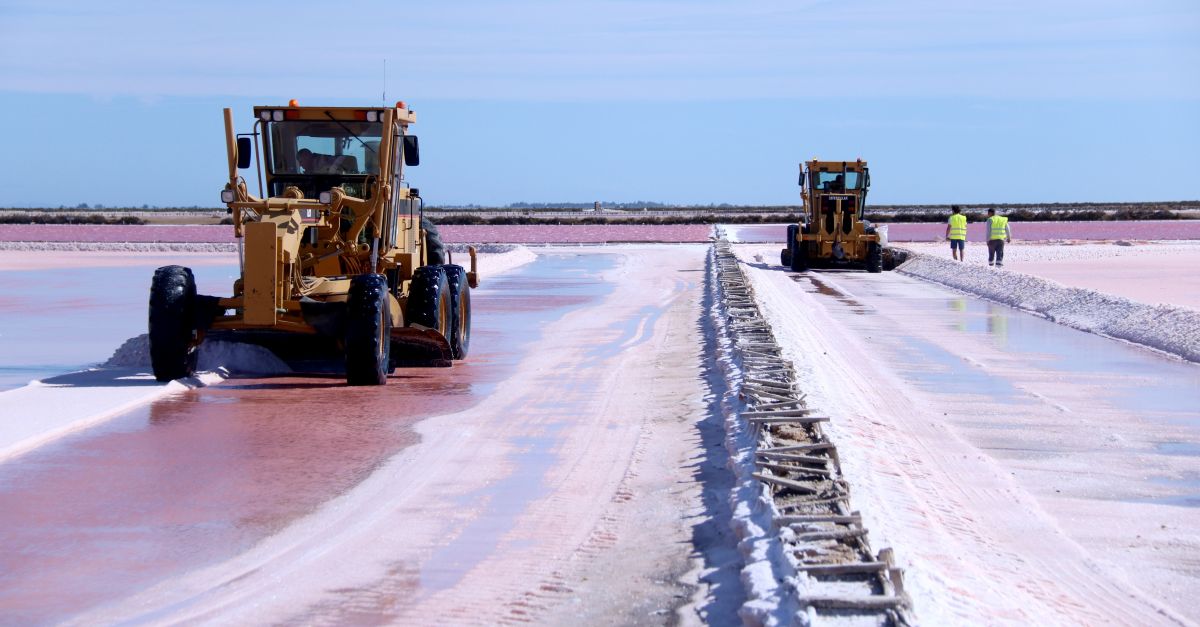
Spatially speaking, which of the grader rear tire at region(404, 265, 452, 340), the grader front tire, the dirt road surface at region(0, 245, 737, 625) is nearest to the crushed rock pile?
the dirt road surface at region(0, 245, 737, 625)

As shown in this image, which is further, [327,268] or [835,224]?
[835,224]

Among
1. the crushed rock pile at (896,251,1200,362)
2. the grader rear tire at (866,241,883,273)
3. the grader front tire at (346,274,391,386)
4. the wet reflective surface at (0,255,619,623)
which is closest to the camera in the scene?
the wet reflective surface at (0,255,619,623)

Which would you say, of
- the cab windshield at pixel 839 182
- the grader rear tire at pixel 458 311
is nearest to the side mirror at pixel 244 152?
the grader rear tire at pixel 458 311

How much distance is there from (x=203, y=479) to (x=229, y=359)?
208 inches

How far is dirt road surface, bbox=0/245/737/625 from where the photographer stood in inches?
236

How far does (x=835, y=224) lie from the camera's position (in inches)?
1303

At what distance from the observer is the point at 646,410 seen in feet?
36.2

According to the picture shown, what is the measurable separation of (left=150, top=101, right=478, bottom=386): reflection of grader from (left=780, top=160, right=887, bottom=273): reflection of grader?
19263mm

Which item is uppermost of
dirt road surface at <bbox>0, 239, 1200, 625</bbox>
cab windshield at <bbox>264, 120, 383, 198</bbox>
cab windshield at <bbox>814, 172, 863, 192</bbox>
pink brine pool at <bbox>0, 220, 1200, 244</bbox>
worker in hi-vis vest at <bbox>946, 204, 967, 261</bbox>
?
cab windshield at <bbox>264, 120, 383, 198</bbox>

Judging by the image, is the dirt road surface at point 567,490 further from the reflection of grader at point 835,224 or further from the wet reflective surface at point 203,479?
the reflection of grader at point 835,224

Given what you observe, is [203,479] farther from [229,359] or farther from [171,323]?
[229,359]

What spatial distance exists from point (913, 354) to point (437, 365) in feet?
17.2

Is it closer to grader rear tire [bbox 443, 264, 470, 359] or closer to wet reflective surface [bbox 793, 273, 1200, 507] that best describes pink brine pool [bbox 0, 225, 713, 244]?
wet reflective surface [bbox 793, 273, 1200, 507]

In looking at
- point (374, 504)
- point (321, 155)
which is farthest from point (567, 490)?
point (321, 155)
